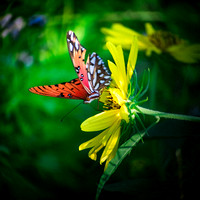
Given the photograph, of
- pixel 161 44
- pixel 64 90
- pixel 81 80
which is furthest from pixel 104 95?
pixel 161 44

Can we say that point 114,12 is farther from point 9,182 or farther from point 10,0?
point 9,182

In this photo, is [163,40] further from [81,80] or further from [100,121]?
[100,121]

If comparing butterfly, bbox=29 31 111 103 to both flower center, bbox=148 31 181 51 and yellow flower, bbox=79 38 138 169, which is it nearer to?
yellow flower, bbox=79 38 138 169

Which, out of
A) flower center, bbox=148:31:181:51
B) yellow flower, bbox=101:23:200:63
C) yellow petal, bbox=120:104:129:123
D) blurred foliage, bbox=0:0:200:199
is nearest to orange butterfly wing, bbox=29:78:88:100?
yellow petal, bbox=120:104:129:123

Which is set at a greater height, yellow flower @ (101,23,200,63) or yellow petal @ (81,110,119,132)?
yellow flower @ (101,23,200,63)

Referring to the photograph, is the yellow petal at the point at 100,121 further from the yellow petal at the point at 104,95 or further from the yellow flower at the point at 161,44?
the yellow flower at the point at 161,44

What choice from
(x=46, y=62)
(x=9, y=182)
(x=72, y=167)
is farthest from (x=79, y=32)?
(x=9, y=182)
